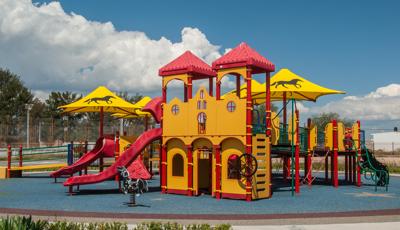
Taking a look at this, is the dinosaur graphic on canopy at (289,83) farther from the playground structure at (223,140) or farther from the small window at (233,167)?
the small window at (233,167)

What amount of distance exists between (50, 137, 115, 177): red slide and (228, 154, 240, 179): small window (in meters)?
6.86

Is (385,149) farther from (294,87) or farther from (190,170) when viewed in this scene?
(190,170)

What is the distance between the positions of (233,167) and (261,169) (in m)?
0.96

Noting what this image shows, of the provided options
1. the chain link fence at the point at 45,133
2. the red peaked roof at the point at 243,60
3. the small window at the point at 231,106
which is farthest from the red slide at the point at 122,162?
the chain link fence at the point at 45,133

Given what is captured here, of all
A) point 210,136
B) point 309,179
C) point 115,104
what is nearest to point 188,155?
point 210,136

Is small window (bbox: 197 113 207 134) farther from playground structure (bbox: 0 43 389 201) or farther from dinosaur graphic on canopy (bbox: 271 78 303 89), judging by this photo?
dinosaur graphic on canopy (bbox: 271 78 303 89)

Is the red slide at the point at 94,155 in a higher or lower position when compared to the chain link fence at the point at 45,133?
lower

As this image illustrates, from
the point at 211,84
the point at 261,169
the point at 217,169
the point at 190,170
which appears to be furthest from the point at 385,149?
the point at 217,169

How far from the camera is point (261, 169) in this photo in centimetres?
1628

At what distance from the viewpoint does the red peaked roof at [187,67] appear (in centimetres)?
1777

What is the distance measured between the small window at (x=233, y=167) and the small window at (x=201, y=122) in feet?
4.63

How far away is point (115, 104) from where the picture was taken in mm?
24312

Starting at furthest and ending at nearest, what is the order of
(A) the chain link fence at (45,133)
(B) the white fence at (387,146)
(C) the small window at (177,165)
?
(B) the white fence at (387,146) < (A) the chain link fence at (45,133) < (C) the small window at (177,165)

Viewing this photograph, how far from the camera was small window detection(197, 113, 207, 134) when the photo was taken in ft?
55.3
